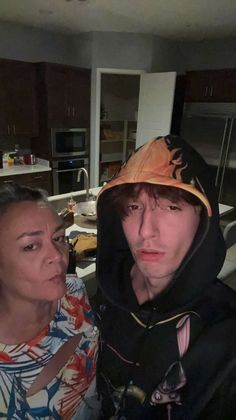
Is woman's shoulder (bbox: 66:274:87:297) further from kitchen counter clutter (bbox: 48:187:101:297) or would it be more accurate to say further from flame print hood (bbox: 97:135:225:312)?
kitchen counter clutter (bbox: 48:187:101:297)

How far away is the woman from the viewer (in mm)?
692

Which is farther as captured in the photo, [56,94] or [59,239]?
[56,94]

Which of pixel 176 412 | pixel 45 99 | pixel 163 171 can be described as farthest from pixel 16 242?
pixel 45 99

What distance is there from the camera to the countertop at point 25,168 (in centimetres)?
338

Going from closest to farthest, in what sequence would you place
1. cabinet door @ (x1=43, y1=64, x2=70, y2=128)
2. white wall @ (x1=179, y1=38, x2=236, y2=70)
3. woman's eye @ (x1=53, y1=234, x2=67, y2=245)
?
woman's eye @ (x1=53, y1=234, x2=67, y2=245) < cabinet door @ (x1=43, y1=64, x2=70, y2=128) < white wall @ (x1=179, y1=38, x2=236, y2=70)

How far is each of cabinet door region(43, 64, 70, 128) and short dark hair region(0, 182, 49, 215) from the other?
315 cm

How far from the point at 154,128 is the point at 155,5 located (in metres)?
1.51

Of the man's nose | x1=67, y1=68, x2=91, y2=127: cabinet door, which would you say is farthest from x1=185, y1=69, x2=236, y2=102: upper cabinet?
the man's nose

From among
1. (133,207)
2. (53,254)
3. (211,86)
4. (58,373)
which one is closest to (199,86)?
(211,86)

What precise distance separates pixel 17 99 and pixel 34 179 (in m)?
1.04

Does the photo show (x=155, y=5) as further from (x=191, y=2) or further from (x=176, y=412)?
(x=176, y=412)

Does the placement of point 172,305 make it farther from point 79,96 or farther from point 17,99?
point 79,96

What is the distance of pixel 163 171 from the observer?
0.66 meters

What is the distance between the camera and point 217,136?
3.57 m
